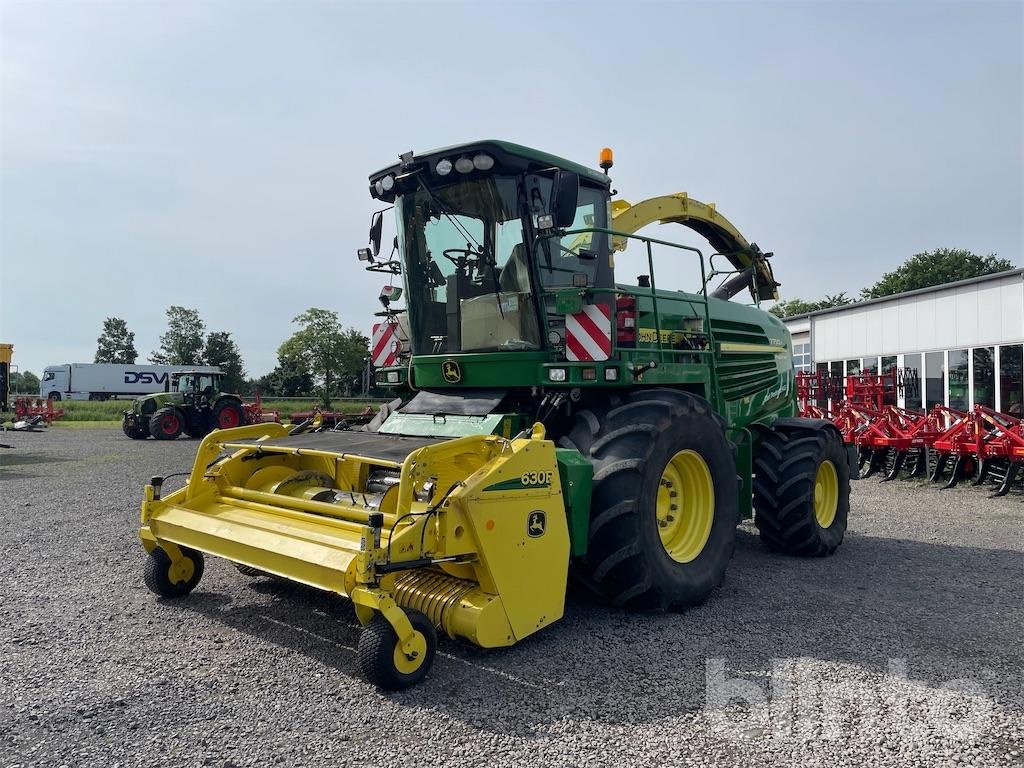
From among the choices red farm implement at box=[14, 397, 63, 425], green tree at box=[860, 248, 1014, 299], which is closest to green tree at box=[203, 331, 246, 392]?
red farm implement at box=[14, 397, 63, 425]

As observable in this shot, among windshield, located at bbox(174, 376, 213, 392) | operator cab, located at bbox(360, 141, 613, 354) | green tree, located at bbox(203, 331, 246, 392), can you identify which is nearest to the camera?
operator cab, located at bbox(360, 141, 613, 354)

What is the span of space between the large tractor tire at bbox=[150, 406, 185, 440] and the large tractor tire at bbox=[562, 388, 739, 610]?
20504 millimetres

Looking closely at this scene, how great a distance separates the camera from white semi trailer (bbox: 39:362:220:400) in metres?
51.7

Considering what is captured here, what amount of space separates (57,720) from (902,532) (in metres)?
7.54

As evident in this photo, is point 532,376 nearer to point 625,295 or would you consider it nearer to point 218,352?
Answer: point 625,295

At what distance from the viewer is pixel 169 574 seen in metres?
4.68

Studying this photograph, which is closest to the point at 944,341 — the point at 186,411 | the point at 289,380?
the point at 186,411

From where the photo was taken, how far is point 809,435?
6656 mm

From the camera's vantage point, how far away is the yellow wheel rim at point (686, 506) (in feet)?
16.0

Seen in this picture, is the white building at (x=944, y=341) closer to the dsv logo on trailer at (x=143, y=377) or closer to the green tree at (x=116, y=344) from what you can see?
the dsv logo on trailer at (x=143, y=377)

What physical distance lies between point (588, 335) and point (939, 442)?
883cm

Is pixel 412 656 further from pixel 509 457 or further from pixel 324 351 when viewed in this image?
pixel 324 351

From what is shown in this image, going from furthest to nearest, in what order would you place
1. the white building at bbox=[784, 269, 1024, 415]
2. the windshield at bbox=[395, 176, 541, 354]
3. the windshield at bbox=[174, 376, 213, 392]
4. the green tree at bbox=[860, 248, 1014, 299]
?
1. the green tree at bbox=[860, 248, 1014, 299]
2. the windshield at bbox=[174, 376, 213, 392]
3. the white building at bbox=[784, 269, 1024, 415]
4. the windshield at bbox=[395, 176, 541, 354]

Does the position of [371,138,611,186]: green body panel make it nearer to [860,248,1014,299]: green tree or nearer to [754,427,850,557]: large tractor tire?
[754,427,850,557]: large tractor tire
